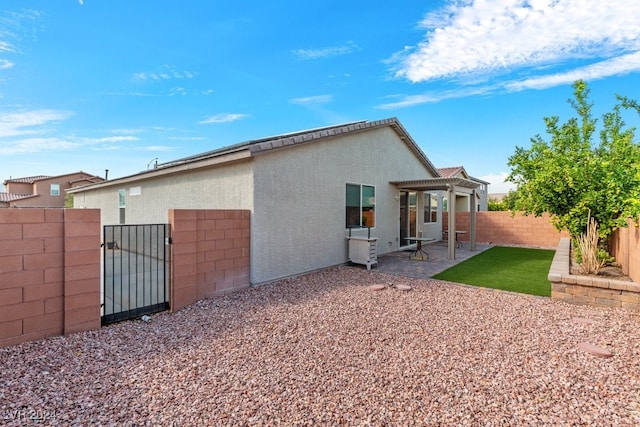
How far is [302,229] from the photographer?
339 inches

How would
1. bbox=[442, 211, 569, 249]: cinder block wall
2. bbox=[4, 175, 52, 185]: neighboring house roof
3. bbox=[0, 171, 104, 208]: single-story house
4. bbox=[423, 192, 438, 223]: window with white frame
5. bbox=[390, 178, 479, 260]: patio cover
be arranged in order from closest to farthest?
bbox=[390, 178, 479, 260]: patio cover
bbox=[442, 211, 569, 249]: cinder block wall
bbox=[423, 192, 438, 223]: window with white frame
bbox=[0, 171, 104, 208]: single-story house
bbox=[4, 175, 52, 185]: neighboring house roof

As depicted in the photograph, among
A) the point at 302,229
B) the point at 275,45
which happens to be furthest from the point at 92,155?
the point at 302,229

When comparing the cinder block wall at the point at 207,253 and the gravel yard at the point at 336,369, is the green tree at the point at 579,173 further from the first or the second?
the cinder block wall at the point at 207,253

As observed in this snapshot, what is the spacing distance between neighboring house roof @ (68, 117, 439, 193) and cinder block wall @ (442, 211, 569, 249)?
4575 millimetres

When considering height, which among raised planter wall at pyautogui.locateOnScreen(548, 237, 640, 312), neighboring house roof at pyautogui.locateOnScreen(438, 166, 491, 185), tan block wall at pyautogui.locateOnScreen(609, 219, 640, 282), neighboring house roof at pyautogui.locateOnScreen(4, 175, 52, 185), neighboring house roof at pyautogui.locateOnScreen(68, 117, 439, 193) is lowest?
raised planter wall at pyautogui.locateOnScreen(548, 237, 640, 312)

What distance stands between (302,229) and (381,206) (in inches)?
176

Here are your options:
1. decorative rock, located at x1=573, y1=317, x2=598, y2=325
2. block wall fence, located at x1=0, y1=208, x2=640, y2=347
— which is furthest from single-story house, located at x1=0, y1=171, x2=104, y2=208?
decorative rock, located at x1=573, y1=317, x2=598, y2=325

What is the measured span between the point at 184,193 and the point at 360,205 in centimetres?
590

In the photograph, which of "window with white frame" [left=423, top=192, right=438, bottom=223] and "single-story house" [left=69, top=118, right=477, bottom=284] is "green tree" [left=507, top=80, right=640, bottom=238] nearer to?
"single-story house" [left=69, top=118, right=477, bottom=284]

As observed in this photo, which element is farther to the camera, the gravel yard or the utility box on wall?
the utility box on wall

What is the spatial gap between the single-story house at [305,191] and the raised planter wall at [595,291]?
5.16 metres

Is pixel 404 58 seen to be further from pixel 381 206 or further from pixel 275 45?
pixel 381 206

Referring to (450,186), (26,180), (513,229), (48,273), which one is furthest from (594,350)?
(26,180)

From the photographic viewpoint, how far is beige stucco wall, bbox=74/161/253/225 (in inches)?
305
